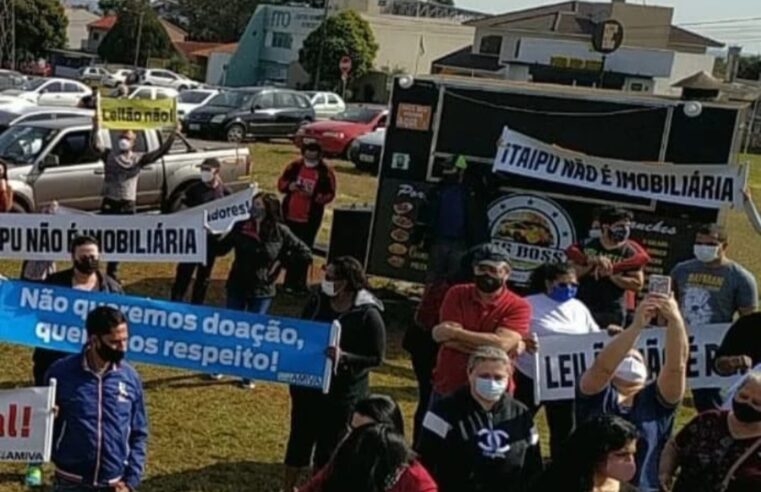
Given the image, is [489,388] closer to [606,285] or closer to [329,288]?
[329,288]

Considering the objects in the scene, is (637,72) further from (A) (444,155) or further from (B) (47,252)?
(B) (47,252)

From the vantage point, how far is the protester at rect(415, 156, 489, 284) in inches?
447

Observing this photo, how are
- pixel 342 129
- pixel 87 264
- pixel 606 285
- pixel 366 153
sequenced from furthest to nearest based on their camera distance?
pixel 342 129, pixel 366 153, pixel 606 285, pixel 87 264

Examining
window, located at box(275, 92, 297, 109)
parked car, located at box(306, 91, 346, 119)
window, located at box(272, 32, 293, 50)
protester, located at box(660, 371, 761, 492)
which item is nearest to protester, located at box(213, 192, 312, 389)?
protester, located at box(660, 371, 761, 492)

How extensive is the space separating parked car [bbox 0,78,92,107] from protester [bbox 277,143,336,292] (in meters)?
22.6

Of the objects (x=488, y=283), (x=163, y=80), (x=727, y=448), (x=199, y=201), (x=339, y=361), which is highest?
(x=488, y=283)

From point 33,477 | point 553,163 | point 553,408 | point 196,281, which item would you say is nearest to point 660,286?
point 553,408

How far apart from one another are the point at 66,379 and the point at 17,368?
4.63 meters

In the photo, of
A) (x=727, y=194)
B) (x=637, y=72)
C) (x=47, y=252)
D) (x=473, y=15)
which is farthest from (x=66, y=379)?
(x=473, y=15)

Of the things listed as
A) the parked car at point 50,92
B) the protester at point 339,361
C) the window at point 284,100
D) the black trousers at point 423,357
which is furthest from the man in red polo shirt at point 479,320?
the parked car at point 50,92

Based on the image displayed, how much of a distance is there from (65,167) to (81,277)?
29.7 ft

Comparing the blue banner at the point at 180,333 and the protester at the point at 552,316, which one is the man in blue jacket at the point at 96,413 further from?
the protester at the point at 552,316

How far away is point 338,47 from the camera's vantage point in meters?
64.6

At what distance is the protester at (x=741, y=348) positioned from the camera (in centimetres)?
650
